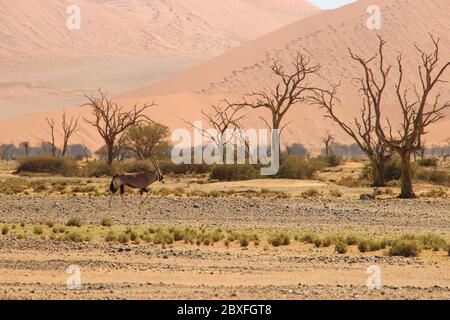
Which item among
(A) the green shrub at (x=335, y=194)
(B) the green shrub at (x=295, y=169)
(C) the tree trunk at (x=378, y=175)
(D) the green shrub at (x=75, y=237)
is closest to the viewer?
(D) the green shrub at (x=75, y=237)

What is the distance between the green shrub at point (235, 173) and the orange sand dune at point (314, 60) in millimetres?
71971

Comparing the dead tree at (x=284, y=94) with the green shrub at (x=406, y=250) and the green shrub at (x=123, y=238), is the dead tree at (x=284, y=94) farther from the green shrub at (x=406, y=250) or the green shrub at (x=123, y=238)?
the green shrub at (x=406, y=250)

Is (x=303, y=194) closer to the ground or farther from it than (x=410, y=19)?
closer to the ground

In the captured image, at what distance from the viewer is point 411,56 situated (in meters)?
134

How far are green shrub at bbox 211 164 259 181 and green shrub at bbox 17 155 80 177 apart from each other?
12.6 m

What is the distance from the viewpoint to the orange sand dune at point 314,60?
127125 mm

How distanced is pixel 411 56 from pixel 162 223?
11208cm

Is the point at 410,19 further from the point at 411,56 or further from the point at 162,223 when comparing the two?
the point at 162,223

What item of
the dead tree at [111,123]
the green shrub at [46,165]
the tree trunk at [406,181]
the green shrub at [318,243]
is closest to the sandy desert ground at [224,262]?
the green shrub at [318,243]

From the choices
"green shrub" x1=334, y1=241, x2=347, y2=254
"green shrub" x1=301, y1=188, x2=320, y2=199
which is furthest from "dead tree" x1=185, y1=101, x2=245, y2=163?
"green shrub" x1=334, y1=241, x2=347, y2=254

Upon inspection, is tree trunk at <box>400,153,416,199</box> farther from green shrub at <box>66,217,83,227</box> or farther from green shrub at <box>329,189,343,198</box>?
green shrub at <box>66,217,83,227</box>

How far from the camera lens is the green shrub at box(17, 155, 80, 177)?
59.7m
